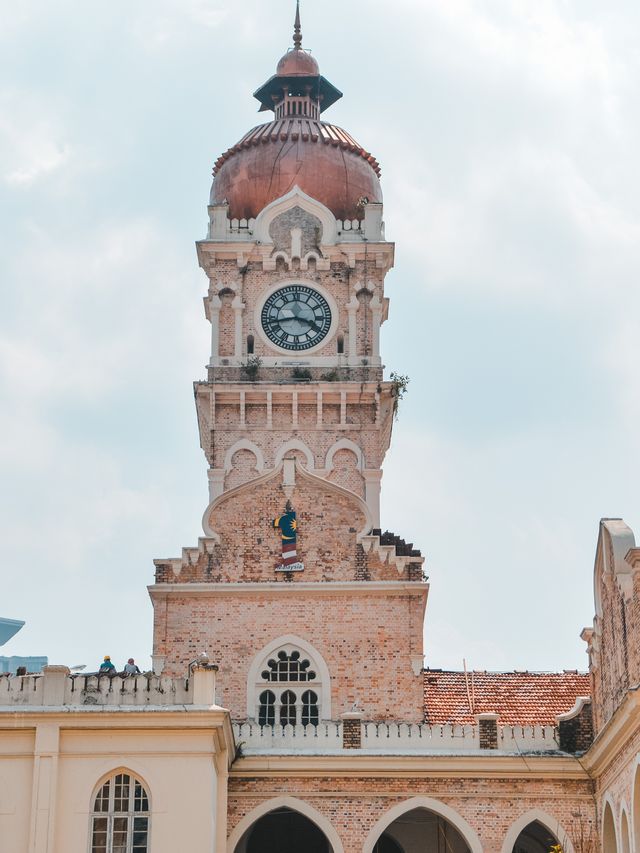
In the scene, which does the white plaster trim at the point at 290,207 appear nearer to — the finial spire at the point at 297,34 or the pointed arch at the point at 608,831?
the finial spire at the point at 297,34

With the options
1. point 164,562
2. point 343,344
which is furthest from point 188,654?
point 343,344

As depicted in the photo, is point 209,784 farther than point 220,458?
No

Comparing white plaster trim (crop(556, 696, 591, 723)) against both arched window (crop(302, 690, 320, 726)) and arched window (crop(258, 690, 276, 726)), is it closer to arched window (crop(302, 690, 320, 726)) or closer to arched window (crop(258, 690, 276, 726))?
arched window (crop(302, 690, 320, 726))

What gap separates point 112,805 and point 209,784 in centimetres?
200

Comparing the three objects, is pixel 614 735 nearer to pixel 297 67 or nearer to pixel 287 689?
pixel 287 689

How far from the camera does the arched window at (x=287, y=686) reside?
42.3 m

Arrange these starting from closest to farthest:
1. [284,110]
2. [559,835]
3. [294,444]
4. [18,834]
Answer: [18,834], [559,835], [294,444], [284,110]

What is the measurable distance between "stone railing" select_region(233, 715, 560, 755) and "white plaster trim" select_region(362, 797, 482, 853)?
120 cm

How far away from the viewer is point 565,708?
43.3 m

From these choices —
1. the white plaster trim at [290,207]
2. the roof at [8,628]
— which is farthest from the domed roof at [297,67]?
the roof at [8,628]

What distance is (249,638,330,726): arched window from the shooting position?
139ft

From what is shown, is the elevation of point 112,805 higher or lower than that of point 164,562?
lower

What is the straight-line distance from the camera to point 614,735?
35.2 m

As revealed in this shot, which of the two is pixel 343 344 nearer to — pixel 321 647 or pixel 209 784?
pixel 321 647
